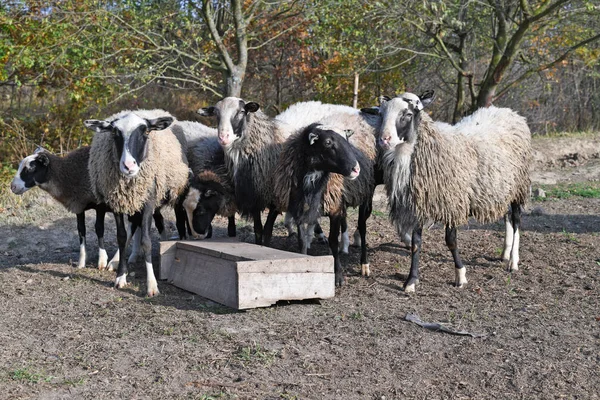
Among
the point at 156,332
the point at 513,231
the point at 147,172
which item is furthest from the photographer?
the point at 513,231

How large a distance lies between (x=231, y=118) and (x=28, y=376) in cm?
409

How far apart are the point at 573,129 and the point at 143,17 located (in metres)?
13.3

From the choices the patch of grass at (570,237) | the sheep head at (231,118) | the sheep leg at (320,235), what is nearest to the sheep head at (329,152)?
the sheep head at (231,118)

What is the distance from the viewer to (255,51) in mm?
16766

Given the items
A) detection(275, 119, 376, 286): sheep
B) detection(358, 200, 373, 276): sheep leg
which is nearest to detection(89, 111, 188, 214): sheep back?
detection(275, 119, 376, 286): sheep

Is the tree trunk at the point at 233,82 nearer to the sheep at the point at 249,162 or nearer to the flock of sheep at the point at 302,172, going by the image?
the flock of sheep at the point at 302,172

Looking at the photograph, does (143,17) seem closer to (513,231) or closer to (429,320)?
(513,231)

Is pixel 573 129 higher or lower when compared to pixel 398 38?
lower

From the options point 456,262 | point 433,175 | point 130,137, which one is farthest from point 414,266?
point 130,137

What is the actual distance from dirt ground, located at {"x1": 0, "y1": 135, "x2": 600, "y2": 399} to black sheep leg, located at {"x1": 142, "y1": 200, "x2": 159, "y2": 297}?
0.11m

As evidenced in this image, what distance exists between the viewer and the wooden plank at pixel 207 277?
6.19m

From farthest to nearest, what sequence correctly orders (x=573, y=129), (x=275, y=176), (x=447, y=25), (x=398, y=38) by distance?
(x=573, y=129) → (x=398, y=38) → (x=447, y=25) → (x=275, y=176)

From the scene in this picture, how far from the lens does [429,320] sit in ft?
19.5

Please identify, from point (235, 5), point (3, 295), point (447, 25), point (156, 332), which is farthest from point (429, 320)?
point (447, 25)
